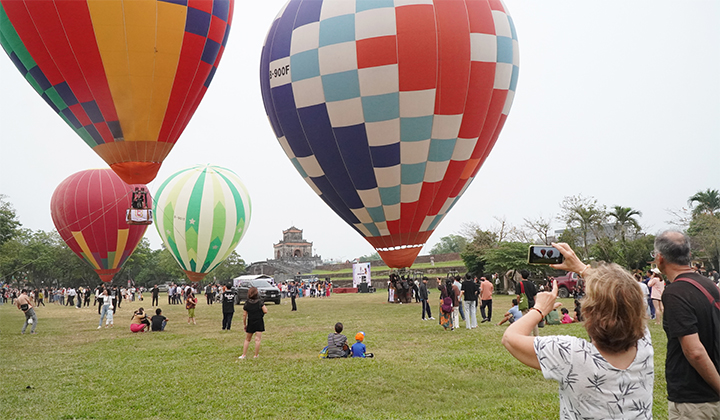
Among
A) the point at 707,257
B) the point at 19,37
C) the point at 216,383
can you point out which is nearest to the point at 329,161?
the point at 216,383

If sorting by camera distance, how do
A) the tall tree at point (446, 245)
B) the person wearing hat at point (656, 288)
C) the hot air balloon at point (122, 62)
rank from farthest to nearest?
the tall tree at point (446, 245) < the hot air balloon at point (122, 62) < the person wearing hat at point (656, 288)

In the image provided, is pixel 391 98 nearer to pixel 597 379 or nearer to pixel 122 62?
pixel 122 62

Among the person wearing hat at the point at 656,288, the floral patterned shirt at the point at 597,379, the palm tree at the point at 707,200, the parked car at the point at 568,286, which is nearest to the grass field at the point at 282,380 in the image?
the person wearing hat at the point at 656,288

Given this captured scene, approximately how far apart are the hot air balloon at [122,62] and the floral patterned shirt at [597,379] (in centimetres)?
1472

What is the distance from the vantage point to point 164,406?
253 inches

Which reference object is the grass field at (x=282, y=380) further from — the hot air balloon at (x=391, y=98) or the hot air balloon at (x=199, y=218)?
the hot air balloon at (x=199, y=218)

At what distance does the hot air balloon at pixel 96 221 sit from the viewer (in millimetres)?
26078

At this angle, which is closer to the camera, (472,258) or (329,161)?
(329,161)

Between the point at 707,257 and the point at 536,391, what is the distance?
3360cm

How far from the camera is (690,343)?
2.98 metres

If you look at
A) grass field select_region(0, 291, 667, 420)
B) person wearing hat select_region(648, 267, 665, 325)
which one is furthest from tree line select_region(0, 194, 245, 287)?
person wearing hat select_region(648, 267, 665, 325)

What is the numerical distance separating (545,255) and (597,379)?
29.9 inches

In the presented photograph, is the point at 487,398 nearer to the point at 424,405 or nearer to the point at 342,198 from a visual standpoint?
the point at 424,405

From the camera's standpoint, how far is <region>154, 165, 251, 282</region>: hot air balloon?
2772 cm
